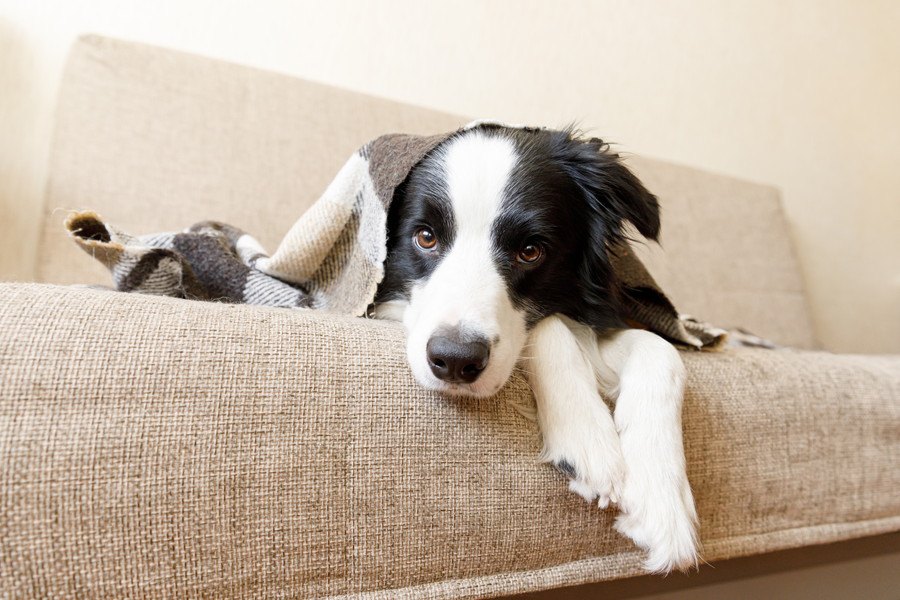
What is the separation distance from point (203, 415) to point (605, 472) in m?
0.53

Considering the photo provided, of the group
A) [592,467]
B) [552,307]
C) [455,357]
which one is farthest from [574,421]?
[552,307]

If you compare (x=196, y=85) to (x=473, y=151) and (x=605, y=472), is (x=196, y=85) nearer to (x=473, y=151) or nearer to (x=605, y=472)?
(x=473, y=151)

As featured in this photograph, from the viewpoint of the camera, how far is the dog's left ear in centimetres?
117

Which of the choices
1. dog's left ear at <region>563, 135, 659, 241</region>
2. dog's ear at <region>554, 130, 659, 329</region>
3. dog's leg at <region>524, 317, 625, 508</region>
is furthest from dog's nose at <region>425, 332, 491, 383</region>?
dog's left ear at <region>563, 135, 659, 241</region>

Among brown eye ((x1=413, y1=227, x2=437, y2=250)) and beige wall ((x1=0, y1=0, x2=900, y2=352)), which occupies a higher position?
beige wall ((x1=0, y1=0, x2=900, y2=352))

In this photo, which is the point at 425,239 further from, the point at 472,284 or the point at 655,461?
the point at 655,461

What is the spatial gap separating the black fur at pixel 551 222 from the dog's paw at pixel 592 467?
1.06ft

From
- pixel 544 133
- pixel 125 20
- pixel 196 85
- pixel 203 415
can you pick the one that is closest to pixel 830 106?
pixel 544 133

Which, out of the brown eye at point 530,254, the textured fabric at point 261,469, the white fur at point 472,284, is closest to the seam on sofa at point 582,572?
the textured fabric at point 261,469

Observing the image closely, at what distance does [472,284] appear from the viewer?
961mm

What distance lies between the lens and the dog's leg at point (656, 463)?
29.6 inches

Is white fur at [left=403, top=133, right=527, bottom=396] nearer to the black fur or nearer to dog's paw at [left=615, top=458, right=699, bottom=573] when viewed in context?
the black fur

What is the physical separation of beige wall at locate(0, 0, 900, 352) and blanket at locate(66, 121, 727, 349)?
1087 mm

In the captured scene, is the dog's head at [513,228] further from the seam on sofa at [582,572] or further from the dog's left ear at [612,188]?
the seam on sofa at [582,572]
